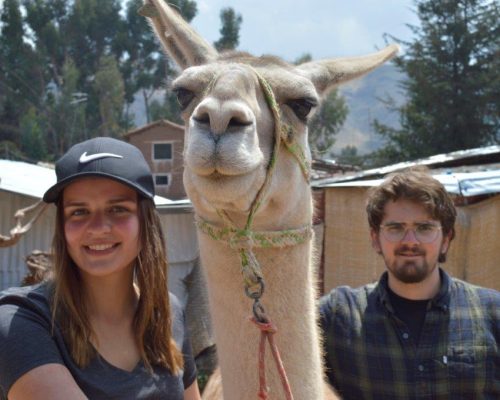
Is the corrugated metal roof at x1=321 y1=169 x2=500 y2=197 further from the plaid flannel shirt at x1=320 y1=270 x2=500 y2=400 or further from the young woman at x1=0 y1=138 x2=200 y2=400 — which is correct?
the young woman at x1=0 y1=138 x2=200 y2=400

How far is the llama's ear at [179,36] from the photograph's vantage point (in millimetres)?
3613

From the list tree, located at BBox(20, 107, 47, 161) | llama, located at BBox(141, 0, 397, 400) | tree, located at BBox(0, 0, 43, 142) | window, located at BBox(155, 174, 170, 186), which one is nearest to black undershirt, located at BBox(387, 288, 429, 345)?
llama, located at BBox(141, 0, 397, 400)

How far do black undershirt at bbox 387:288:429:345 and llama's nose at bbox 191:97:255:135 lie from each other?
156 centimetres

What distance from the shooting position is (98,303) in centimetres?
266

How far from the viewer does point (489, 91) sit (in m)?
23.8

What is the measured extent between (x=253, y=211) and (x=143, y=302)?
0.56 metres

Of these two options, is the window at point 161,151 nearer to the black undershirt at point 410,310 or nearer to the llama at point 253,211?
the black undershirt at point 410,310

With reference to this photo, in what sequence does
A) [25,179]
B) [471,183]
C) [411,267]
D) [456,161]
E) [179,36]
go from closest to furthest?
[411,267]
[179,36]
[471,183]
[456,161]
[25,179]

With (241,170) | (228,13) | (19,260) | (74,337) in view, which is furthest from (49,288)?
(228,13)

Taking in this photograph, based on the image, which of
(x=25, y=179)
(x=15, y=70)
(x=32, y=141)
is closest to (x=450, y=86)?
(x=25, y=179)

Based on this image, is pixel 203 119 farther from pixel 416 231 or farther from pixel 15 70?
pixel 15 70

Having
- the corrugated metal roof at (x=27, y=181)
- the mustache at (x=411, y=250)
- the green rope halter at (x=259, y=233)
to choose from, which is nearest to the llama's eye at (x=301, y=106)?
the green rope halter at (x=259, y=233)

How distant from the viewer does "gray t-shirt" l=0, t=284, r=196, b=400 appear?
2291 mm

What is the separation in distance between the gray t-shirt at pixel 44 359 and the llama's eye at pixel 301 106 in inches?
47.7
